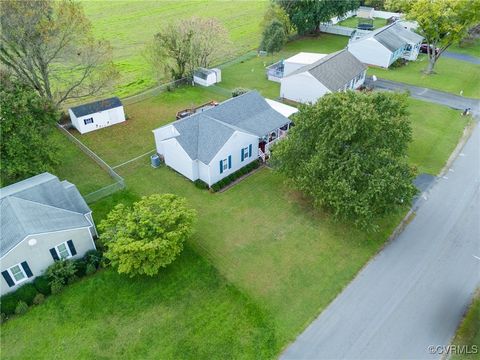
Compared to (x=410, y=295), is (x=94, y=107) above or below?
above

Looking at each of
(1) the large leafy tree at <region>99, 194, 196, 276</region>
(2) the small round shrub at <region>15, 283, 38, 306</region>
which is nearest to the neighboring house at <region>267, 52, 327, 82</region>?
(1) the large leafy tree at <region>99, 194, 196, 276</region>

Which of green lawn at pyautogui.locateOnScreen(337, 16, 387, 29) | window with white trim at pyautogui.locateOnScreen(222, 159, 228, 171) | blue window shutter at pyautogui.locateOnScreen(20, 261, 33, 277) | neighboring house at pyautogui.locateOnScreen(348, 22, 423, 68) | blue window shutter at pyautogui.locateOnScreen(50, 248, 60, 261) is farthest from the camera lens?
green lawn at pyautogui.locateOnScreen(337, 16, 387, 29)

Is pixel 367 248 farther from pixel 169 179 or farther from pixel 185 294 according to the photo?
pixel 169 179

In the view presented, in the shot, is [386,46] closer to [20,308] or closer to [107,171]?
[107,171]

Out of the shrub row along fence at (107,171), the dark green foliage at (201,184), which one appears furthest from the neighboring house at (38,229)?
the dark green foliage at (201,184)

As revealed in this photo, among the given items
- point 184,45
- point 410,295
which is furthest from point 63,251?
point 184,45

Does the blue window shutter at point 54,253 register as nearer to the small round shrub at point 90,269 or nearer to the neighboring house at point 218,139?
the small round shrub at point 90,269

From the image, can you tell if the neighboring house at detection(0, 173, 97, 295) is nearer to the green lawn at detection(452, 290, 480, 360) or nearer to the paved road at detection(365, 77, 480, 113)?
the green lawn at detection(452, 290, 480, 360)
